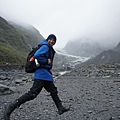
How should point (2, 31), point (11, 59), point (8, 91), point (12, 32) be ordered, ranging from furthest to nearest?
point (12, 32), point (2, 31), point (11, 59), point (8, 91)

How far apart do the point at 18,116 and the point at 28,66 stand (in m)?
1.94

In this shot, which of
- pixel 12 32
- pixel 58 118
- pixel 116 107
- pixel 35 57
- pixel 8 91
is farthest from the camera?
pixel 12 32

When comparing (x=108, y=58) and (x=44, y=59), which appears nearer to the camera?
(x=44, y=59)

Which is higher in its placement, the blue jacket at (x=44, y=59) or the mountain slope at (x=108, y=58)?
the blue jacket at (x=44, y=59)

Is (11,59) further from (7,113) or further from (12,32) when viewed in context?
(7,113)

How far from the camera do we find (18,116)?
6812mm

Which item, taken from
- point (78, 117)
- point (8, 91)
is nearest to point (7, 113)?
point (78, 117)

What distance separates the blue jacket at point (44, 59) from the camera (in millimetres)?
5797

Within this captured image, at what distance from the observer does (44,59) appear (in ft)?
19.1

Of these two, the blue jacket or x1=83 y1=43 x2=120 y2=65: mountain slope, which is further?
x1=83 y1=43 x2=120 y2=65: mountain slope

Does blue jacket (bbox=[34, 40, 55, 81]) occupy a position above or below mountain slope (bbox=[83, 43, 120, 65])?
above

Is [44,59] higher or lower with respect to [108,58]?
higher

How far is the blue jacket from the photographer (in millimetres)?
5797

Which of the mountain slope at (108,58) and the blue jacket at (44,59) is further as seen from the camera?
the mountain slope at (108,58)
